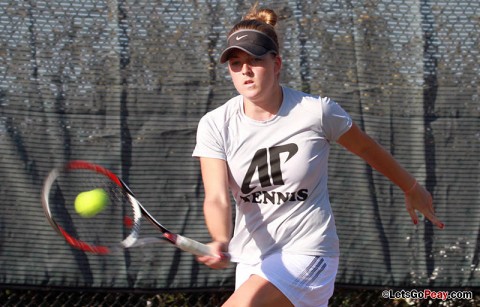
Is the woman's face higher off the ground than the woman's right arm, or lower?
higher

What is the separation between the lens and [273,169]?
3459mm

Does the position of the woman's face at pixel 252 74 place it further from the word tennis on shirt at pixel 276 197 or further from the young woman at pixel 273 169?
the word tennis on shirt at pixel 276 197

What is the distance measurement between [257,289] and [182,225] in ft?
5.95

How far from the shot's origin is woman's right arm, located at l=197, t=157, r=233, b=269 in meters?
3.10

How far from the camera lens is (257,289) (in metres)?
3.29

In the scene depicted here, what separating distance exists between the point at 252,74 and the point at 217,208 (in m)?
0.54

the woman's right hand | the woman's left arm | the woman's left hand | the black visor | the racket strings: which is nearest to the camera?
the woman's right hand

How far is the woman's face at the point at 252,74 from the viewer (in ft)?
11.0

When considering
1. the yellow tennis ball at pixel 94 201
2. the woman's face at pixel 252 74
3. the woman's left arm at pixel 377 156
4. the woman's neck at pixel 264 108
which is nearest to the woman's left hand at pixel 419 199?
the woman's left arm at pixel 377 156

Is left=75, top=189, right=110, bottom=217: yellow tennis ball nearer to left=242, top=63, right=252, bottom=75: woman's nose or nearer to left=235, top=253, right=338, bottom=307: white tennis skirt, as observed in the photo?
left=235, top=253, right=338, bottom=307: white tennis skirt

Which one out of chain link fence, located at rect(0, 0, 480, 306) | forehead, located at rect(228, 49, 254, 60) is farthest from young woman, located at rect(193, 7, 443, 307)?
chain link fence, located at rect(0, 0, 480, 306)

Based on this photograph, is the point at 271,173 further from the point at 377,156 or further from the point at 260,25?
the point at 260,25

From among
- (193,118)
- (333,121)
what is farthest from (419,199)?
(193,118)

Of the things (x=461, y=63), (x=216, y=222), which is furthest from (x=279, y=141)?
(x=461, y=63)
